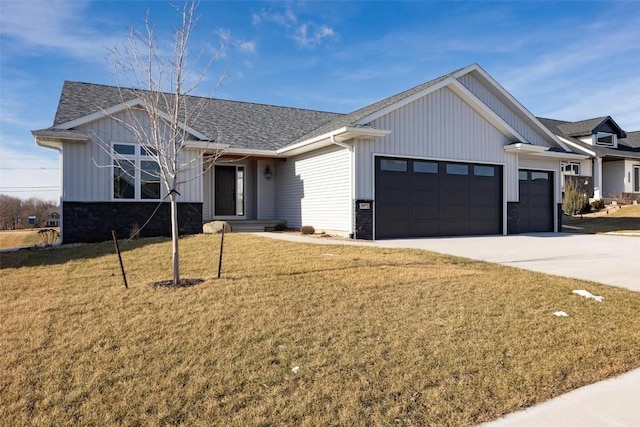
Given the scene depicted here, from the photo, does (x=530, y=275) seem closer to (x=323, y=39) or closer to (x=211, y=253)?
(x=211, y=253)

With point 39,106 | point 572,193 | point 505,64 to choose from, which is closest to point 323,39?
point 505,64

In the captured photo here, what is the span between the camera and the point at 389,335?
13.6 ft

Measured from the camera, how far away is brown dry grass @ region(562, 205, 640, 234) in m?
17.4

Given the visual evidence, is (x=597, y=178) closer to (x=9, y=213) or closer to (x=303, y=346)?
(x=303, y=346)

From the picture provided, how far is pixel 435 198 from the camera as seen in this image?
44.9ft

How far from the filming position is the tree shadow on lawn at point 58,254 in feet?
27.0

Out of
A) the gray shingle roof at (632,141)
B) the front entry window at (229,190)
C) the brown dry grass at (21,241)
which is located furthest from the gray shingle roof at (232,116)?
the gray shingle roof at (632,141)

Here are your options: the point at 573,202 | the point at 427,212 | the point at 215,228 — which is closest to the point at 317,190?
the point at 215,228

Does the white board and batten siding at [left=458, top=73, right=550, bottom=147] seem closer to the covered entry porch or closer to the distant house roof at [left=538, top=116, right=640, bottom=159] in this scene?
the covered entry porch

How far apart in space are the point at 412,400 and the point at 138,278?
497 centimetres

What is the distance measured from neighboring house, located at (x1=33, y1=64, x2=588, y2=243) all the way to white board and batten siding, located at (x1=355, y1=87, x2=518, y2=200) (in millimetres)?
37

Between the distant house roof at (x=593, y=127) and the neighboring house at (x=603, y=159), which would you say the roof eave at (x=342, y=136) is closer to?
the neighboring house at (x=603, y=159)

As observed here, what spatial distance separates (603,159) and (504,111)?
1583 cm

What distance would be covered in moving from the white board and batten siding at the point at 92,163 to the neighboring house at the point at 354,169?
0.09 feet
